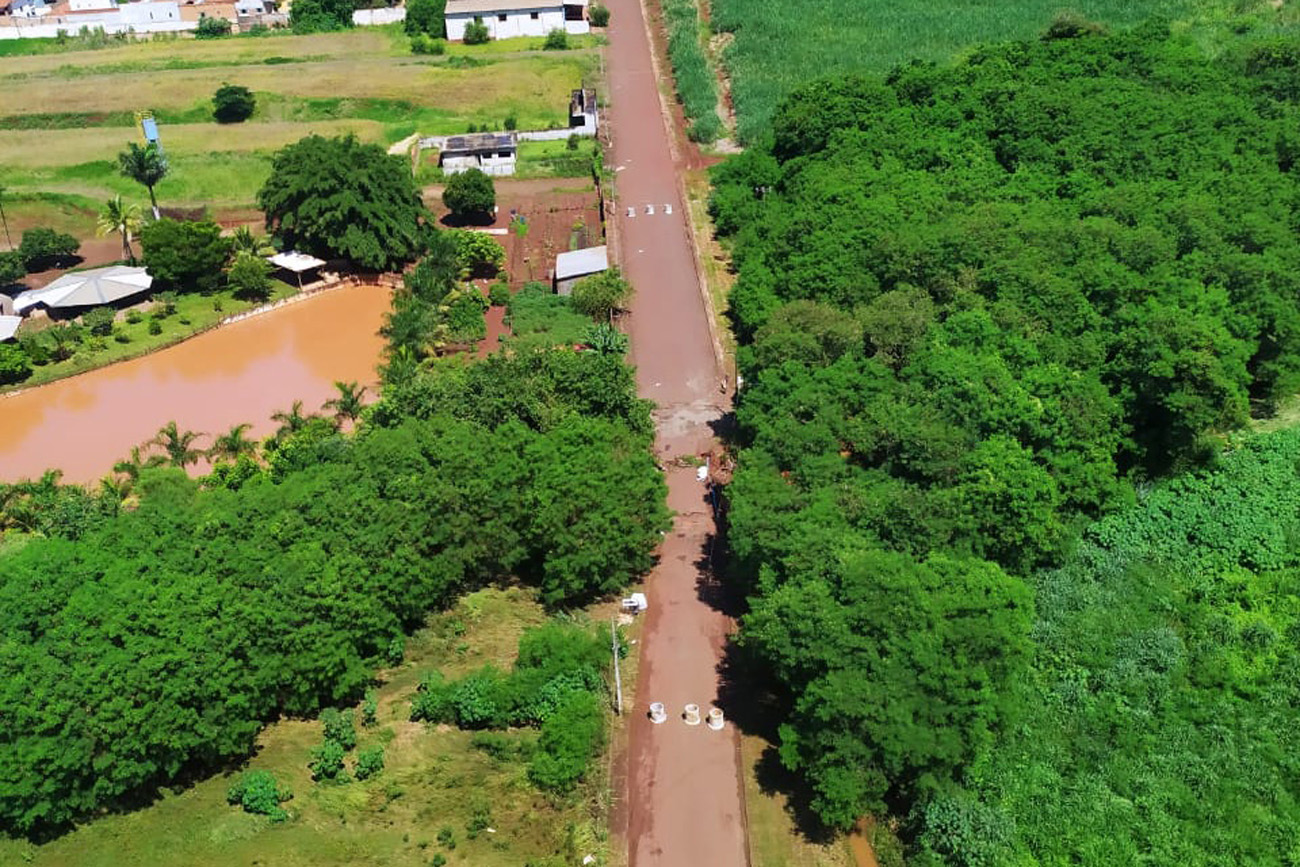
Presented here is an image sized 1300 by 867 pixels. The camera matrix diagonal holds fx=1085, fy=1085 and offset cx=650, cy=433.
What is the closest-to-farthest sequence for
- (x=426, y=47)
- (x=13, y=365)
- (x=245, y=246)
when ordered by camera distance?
1. (x=13, y=365)
2. (x=245, y=246)
3. (x=426, y=47)

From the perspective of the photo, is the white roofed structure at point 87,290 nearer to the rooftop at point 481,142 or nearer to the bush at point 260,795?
the rooftop at point 481,142

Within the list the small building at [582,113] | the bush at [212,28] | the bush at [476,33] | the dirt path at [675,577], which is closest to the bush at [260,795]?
the dirt path at [675,577]

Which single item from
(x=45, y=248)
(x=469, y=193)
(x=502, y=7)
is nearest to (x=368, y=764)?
(x=469, y=193)

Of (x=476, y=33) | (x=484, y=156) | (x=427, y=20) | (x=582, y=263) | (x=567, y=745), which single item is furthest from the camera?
(x=427, y=20)

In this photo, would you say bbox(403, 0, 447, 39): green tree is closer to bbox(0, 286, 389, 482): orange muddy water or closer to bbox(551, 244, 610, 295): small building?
bbox(0, 286, 389, 482): orange muddy water

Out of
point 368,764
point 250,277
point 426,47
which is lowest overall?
point 368,764

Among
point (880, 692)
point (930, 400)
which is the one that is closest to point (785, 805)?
point (880, 692)

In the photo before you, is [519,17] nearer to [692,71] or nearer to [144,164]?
[692,71]
